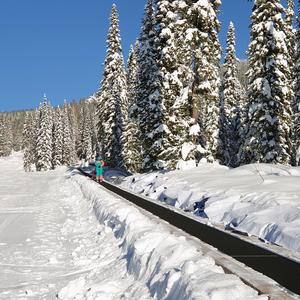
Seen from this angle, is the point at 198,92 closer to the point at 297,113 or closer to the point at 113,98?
the point at 297,113

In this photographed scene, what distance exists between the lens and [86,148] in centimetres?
11944

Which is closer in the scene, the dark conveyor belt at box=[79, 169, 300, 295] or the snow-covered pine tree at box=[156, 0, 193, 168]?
the dark conveyor belt at box=[79, 169, 300, 295]

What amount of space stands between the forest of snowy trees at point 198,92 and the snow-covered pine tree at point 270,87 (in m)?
0.06

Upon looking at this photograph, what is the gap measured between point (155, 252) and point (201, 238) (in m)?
2.57

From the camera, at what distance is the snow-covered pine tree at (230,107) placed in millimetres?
48031

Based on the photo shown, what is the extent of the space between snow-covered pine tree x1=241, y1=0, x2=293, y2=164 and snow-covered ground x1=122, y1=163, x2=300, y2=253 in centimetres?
552

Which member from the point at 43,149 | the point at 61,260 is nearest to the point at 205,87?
the point at 61,260

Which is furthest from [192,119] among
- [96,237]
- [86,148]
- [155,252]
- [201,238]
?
[86,148]

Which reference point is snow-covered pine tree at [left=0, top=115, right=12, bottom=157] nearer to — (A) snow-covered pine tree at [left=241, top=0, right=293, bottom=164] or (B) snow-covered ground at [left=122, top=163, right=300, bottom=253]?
(A) snow-covered pine tree at [left=241, top=0, right=293, bottom=164]

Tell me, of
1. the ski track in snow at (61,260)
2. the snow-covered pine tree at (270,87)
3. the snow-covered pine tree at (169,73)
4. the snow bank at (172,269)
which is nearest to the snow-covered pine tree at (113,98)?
the snow-covered pine tree at (169,73)

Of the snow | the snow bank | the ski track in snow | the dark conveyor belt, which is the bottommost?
the ski track in snow

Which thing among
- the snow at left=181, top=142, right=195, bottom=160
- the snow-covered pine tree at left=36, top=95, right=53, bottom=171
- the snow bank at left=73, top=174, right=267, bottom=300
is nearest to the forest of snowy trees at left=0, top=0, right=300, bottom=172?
the snow at left=181, top=142, right=195, bottom=160

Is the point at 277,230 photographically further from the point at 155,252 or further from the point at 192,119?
the point at 192,119

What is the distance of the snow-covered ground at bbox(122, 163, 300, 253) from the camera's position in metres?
10.3
